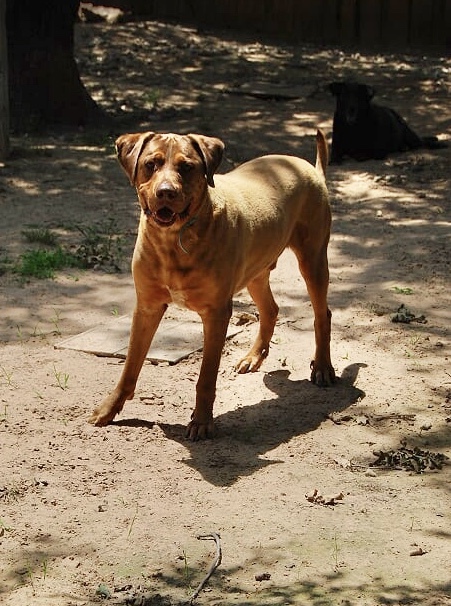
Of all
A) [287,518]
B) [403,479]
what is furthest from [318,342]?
[287,518]

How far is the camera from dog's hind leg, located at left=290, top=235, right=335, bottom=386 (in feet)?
21.7

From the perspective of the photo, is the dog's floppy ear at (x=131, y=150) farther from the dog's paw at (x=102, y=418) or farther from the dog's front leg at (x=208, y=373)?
the dog's paw at (x=102, y=418)

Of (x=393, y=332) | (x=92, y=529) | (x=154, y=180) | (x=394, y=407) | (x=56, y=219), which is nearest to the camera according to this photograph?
(x=92, y=529)

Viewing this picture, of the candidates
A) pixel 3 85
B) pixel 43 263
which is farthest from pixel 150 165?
pixel 3 85

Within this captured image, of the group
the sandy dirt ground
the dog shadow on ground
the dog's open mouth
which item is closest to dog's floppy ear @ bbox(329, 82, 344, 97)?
the sandy dirt ground

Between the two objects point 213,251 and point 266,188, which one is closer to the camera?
point 213,251

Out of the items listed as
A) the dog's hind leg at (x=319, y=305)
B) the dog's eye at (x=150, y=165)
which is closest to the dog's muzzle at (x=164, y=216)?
the dog's eye at (x=150, y=165)

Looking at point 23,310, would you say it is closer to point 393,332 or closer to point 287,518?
point 393,332

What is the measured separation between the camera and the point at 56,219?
10031mm

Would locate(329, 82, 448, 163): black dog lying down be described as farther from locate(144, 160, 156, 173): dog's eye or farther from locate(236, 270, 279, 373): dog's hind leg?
locate(144, 160, 156, 173): dog's eye

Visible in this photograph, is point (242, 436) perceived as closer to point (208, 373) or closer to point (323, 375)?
point (208, 373)

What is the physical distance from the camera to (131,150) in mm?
5449

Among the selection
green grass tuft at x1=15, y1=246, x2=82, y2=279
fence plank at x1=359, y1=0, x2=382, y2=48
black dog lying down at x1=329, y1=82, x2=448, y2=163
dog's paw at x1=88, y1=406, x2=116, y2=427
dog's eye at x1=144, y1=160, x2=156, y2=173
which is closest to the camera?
dog's eye at x1=144, y1=160, x2=156, y2=173

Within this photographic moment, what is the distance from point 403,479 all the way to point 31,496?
1738mm
